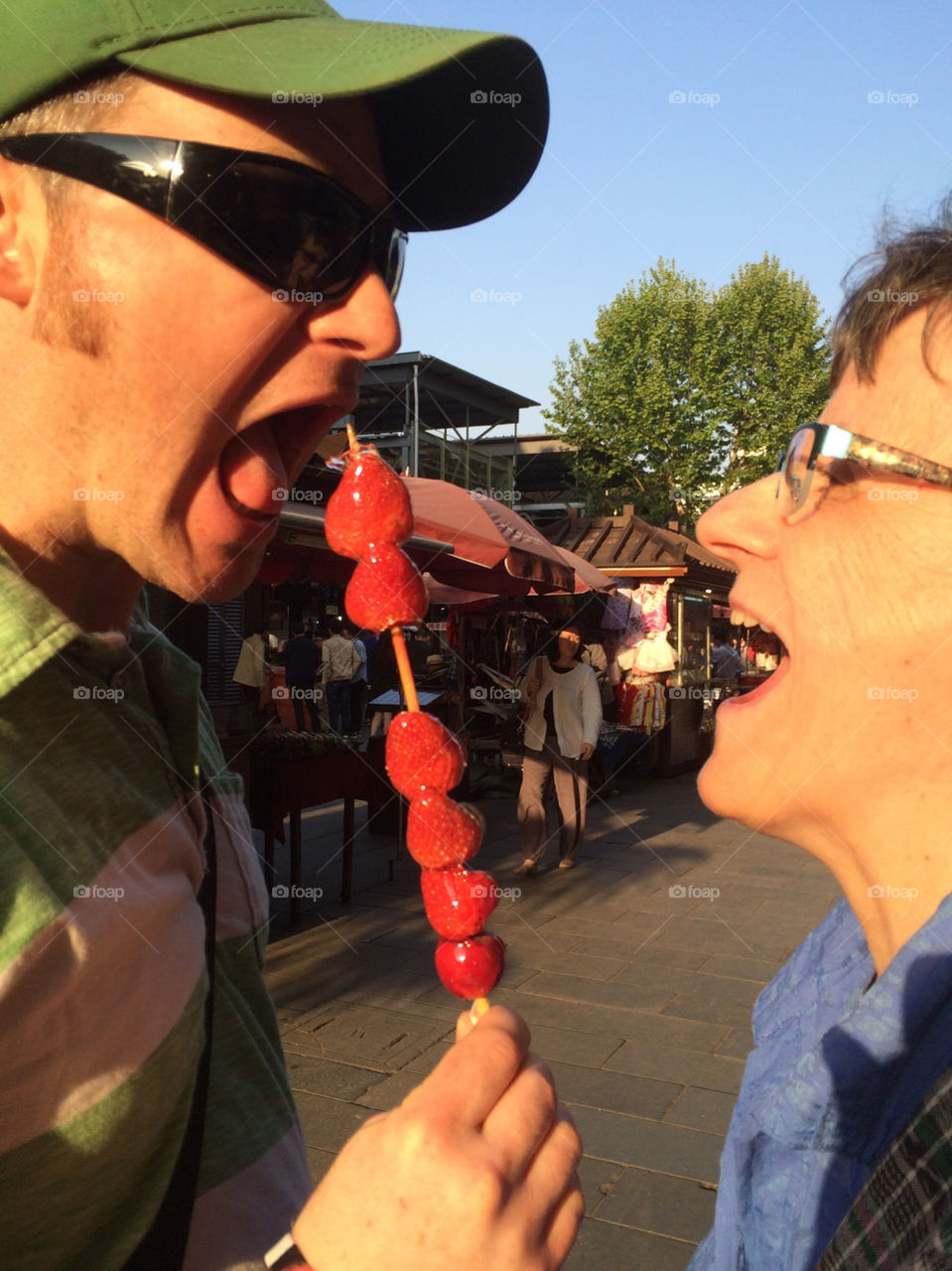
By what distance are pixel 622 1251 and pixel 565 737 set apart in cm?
600

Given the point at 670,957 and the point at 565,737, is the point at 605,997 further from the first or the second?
the point at 565,737

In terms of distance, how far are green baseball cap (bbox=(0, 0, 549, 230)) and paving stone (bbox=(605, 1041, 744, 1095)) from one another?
472 centimetres

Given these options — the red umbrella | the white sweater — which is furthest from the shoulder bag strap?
the white sweater

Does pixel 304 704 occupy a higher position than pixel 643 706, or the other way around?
pixel 643 706

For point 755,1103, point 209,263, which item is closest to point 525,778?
point 755,1103

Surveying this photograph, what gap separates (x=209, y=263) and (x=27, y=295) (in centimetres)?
25

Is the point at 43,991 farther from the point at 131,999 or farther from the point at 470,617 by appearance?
the point at 470,617

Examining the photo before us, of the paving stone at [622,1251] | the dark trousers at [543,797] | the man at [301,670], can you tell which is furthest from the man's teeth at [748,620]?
the man at [301,670]

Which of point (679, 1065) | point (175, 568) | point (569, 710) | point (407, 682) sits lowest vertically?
point (679, 1065)

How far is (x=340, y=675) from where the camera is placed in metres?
16.2

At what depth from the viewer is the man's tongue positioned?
4.77 ft

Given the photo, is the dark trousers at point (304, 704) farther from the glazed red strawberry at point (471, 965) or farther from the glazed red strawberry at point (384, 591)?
the glazed red strawberry at point (471, 965)

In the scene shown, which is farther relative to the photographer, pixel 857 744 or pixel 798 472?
pixel 798 472

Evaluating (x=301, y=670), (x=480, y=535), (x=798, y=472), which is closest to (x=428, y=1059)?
(x=798, y=472)
